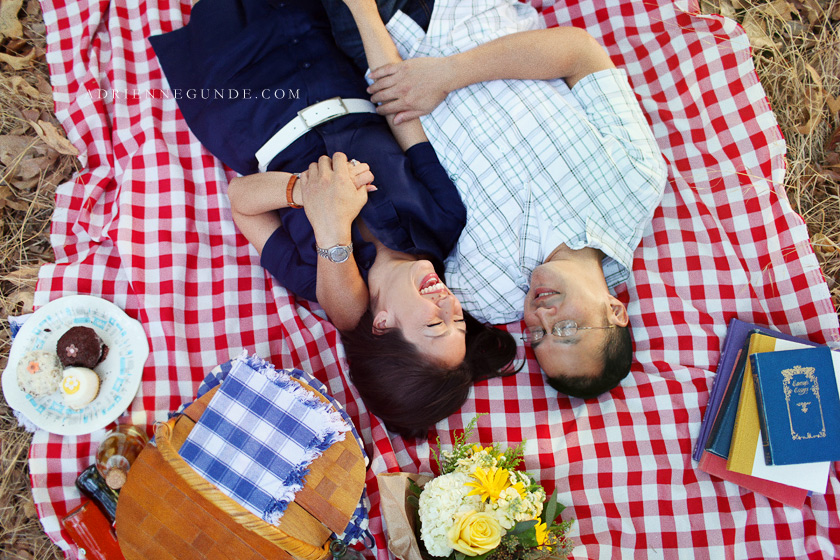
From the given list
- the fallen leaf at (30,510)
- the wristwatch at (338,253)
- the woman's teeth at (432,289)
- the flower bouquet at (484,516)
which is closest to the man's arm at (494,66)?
the wristwatch at (338,253)

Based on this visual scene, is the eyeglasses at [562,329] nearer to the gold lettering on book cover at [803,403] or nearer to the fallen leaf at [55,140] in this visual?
the gold lettering on book cover at [803,403]

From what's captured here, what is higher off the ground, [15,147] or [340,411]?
[15,147]

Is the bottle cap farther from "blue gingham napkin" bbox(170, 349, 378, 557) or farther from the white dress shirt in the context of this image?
the white dress shirt

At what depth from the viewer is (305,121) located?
8.29 feet

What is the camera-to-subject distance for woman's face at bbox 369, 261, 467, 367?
2270mm

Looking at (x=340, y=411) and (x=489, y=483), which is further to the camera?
(x=340, y=411)

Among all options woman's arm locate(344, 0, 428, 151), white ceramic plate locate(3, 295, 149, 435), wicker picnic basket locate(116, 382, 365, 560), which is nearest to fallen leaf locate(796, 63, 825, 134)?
woman's arm locate(344, 0, 428, 151)

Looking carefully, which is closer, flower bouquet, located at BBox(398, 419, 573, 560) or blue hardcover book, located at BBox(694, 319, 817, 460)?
flower bouquet, located at BBox(398, 419, 573, 560)

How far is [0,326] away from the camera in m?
2.87

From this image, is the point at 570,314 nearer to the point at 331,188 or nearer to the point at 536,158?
the point at 536,158

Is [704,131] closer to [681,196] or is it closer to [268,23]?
[681,196]

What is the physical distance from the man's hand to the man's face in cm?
97

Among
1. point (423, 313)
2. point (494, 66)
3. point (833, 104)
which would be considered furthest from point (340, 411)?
point (833, 104)

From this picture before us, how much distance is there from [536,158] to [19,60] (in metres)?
2.92
